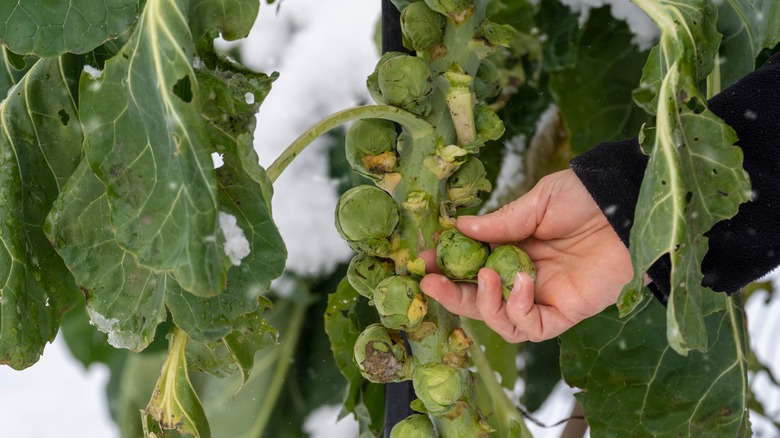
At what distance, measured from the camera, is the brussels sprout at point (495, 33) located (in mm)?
852

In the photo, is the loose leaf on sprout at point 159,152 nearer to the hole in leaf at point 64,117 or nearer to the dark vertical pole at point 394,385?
the hole in leaf at point 64,117

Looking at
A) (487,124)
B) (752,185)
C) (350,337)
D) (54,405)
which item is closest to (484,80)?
(487,124)

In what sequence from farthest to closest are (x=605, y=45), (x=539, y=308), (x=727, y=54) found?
(x=605, y=45) < (x=727, y=54) < (x=539, y=308)

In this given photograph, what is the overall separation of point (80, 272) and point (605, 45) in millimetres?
886

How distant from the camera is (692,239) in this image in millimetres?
685

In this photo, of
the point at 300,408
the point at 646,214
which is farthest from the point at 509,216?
the point at 300,408

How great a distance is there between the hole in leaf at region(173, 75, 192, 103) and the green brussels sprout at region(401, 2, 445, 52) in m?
0.25

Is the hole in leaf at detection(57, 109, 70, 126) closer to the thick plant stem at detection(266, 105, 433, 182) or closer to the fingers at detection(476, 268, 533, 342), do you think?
the thick plant stem at detection(266, 105, 433, 182)

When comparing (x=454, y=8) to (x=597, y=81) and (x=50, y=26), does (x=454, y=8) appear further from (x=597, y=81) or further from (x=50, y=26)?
(x=597, y=81)

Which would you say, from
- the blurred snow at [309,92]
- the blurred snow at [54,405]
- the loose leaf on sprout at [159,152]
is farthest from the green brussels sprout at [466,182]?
the blurred snow at [54,405]

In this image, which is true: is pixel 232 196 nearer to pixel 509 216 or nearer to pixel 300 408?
pixel 509 216

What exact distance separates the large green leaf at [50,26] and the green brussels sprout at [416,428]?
45 cm

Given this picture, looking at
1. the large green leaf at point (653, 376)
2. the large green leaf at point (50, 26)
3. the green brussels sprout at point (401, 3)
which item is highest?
the large green leaf at point (50, 26)

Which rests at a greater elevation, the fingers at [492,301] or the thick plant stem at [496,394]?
the fingers at [492,301]
